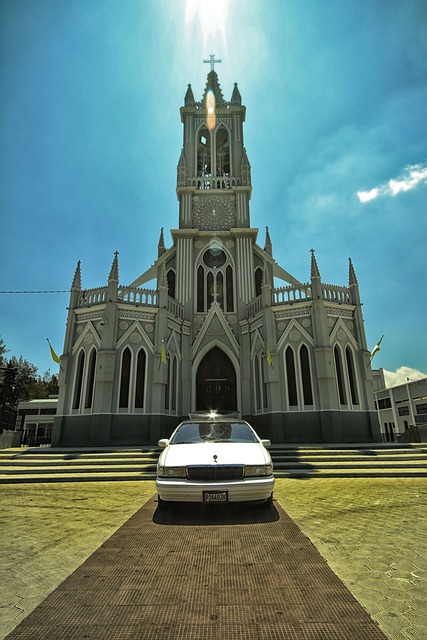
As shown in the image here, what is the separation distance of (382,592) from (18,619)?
2.96 meters

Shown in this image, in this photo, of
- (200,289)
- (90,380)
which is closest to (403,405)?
(200,289)

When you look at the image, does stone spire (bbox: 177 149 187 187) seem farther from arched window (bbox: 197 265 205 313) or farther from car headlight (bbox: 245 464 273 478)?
car headlight (bbox: 245 464 273 478)

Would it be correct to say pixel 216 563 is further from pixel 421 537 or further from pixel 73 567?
pixel 421 537

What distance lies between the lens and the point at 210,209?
2642 centimetres

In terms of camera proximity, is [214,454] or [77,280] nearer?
[214,454]

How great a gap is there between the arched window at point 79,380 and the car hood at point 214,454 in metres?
14.2

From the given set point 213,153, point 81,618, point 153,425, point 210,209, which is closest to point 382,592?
point 81,618

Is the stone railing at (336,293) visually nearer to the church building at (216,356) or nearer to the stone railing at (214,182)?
the church building at (216,356)

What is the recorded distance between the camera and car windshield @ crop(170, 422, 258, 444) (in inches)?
264

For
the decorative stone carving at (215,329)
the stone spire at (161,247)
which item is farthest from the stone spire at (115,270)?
the stone spire at (161,247)

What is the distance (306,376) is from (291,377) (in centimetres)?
80

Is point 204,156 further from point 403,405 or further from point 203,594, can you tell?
point 403,405

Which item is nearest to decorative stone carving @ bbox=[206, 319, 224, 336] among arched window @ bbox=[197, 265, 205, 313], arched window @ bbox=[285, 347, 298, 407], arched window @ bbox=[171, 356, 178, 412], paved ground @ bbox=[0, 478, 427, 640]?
arched window @ bbox=[197, 265, 205, 313]

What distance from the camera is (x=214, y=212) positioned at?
86.3 ft
